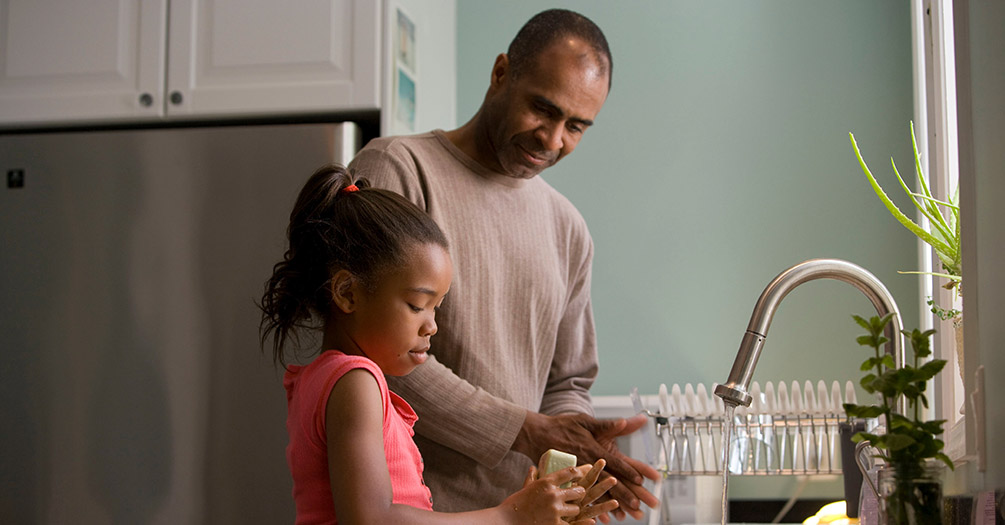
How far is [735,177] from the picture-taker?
2426 millimetres

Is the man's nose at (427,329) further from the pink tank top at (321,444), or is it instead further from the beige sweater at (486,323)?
the beige sweater at (486,323)

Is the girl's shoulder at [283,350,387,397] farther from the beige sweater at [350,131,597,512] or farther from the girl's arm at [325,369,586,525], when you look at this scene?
the beige sweater at [350,131,597,512]

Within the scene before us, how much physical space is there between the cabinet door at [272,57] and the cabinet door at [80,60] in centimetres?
5

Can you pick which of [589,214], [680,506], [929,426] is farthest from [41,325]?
[929,426]

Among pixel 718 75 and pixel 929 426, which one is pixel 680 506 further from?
pixel 929 426

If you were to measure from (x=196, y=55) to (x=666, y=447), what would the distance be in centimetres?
136

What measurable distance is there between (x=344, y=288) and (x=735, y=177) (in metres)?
1.60

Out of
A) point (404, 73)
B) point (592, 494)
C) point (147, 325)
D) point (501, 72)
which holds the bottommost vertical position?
point (592, 494)

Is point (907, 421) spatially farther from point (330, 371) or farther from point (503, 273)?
point (503, 273)

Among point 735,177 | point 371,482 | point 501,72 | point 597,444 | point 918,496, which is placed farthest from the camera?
point 735,177

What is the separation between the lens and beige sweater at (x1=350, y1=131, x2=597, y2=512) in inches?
52.2

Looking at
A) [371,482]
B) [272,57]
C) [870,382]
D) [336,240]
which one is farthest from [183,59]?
[870,382]

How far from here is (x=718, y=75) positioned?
2475 millimetres

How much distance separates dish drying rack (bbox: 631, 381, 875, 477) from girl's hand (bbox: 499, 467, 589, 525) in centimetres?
48
